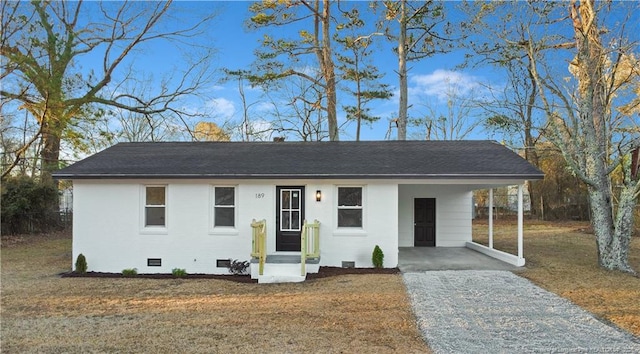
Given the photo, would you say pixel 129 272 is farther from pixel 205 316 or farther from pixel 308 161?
pixel 308 161

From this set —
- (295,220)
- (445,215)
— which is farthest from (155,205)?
(445,215)

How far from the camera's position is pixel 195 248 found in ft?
34.0

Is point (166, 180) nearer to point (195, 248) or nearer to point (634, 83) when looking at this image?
point (195, 248)

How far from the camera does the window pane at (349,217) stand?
10461 millimetres

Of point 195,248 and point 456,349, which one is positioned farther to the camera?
point 195,248

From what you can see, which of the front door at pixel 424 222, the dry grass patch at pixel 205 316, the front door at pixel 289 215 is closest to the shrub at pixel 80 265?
the dry grass patch at pixel 205 316

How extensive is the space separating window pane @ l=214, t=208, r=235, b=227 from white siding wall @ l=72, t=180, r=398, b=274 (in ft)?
0.63

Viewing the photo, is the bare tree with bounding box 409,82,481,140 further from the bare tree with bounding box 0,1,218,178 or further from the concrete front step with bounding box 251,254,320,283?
the concrete front step with bounding box 251,254,320,283

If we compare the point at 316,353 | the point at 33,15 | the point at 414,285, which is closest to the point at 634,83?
the point at 414,285

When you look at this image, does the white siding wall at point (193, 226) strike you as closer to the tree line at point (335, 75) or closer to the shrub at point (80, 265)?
the shrub at point (80, 265)

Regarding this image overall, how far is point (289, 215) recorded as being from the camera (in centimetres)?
1055

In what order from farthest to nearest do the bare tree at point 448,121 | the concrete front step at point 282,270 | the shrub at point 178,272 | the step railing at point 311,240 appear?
1. the bare tree at point 448,121
2. the shrub at point 178,272
3. the step railing at point 311,240
4. the concrete front step at point 282,270

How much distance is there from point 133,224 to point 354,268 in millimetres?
5559

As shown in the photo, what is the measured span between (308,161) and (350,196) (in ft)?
4.93
